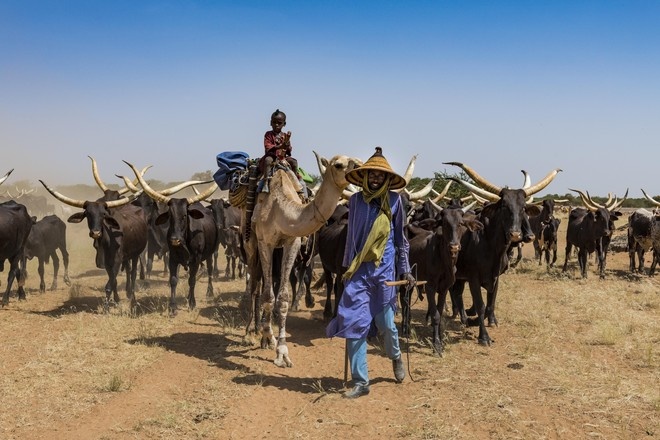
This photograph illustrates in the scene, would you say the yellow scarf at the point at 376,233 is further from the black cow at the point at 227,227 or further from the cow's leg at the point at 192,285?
the black cow at the point at 227,227

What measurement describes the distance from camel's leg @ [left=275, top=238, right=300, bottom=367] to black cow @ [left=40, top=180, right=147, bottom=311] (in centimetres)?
423

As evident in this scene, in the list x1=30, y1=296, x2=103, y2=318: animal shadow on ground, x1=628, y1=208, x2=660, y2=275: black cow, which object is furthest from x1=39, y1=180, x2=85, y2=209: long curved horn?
x1=628, y1=208, x2=660, y2=275: black cow

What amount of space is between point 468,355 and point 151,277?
467 inches

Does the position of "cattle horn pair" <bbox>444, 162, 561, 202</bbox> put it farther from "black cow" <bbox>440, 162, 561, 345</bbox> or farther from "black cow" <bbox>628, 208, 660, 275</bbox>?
"black cow" <bbox>628, 208, 660, 275</bbox>

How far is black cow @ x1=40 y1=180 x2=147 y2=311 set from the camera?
10.0 metres

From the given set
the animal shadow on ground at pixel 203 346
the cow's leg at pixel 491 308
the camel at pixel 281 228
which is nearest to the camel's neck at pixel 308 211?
the camel at pixel 281 228

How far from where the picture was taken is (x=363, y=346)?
18.6ft

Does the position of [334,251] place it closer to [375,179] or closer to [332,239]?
[332,239]

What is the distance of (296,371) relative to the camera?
6.85 m

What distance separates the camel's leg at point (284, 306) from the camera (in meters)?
7.00

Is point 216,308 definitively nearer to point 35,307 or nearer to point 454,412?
point 35,307

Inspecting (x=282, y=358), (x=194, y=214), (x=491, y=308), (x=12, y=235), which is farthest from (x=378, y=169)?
(x=12, y=235)

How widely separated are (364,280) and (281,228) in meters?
1.73

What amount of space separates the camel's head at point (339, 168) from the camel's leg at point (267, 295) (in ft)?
6.29
